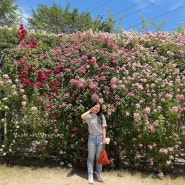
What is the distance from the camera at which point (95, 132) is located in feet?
22.4

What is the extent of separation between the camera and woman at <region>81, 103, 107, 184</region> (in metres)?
6.81

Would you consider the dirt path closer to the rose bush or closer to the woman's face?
the rose bush

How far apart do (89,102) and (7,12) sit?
2552 centimetres

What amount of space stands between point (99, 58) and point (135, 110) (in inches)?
60.9

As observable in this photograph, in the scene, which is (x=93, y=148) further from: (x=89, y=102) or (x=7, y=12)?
(x=7, y=12)

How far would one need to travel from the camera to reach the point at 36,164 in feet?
25.6

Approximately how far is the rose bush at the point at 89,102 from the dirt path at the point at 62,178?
34 centimetres

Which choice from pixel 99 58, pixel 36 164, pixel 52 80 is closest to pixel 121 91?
pixel 99 58

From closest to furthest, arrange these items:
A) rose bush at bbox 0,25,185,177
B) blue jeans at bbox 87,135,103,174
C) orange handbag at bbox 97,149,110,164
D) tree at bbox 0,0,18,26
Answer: orange handbag at bbox 97,149,110,164 → blue jeans at bbox 87,135,103,174 → rose bush at bbox 0,25,185,177 → tree at bbox 0,0,18,26

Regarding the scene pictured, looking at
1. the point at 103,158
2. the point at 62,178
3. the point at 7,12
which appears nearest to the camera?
the point at 103,158

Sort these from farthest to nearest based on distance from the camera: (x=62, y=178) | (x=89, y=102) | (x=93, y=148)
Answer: (x=89, y=102), (x=62, y=178), (x=93, y=148)

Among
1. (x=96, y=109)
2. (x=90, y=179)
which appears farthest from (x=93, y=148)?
(x=96, y=109)

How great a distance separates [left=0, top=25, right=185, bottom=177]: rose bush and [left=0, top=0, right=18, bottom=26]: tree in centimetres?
2315

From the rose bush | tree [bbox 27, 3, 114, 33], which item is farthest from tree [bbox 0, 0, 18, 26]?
Result: the rose bush
